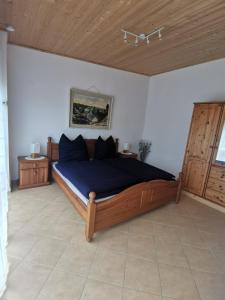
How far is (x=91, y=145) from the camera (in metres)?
4.15

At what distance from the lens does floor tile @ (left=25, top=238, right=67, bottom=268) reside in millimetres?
1766

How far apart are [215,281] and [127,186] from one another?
1.37m

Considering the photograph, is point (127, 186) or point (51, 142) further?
point (51, 142)

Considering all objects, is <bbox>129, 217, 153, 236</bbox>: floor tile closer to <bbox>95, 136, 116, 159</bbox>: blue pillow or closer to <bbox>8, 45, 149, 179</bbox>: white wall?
<bbox>95, 136, 116, 159</bbox>: blue pillow

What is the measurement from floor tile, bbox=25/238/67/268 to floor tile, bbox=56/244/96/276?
0.07 metres

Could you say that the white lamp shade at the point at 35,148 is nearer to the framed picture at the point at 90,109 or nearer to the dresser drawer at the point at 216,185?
the framed picture at the point at 90,109

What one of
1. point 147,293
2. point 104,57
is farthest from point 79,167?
point 104,57

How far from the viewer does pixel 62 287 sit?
1.53 metres

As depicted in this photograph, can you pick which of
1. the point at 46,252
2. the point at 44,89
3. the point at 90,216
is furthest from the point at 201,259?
the point at 44,89

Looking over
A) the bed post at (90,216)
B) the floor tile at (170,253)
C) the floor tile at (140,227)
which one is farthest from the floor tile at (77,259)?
the floor tile at (170,253)

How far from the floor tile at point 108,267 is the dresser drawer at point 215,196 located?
6.85 ft

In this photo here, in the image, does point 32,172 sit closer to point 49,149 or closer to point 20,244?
point 49,149

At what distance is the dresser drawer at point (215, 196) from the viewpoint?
9.91 ft

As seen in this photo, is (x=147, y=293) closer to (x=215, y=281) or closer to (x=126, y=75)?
(x=215, y=281)
